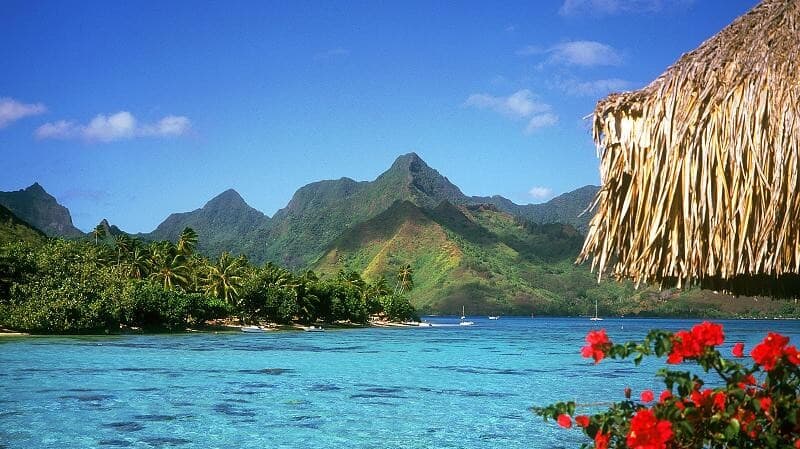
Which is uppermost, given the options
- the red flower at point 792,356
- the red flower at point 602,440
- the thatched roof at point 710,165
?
the thatched roof at point 710,165

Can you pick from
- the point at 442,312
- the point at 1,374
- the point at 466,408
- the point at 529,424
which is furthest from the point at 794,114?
the point at 442,312

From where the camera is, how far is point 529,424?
1612 cm

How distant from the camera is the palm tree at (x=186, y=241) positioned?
229 feet

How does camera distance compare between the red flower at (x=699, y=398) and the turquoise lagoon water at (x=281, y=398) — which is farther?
the turquoise lagoon water at (x=281, y=398)

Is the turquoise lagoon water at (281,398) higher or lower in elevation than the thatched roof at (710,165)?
lower

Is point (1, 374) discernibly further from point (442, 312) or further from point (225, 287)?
point (442, 312)

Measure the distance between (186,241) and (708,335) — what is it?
69.8 metres

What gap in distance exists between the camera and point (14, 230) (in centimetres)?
7381

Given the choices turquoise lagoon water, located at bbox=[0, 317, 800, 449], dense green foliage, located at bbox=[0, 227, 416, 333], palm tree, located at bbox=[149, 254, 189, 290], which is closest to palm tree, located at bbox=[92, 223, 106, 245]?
dense green foliage, located at bbox=[0, 227, 416, 333]

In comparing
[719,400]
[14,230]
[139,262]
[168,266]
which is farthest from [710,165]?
[14,230]

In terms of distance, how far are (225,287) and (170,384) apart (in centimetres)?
4774

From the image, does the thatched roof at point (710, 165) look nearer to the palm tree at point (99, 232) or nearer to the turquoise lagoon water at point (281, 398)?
the turquoise lagoon water at point (281, 398)

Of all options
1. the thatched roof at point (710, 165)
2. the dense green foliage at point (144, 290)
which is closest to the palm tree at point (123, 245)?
the dense green foliage at point (144, 290)

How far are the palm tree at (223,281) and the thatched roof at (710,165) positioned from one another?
Answer: 66.8 meters
